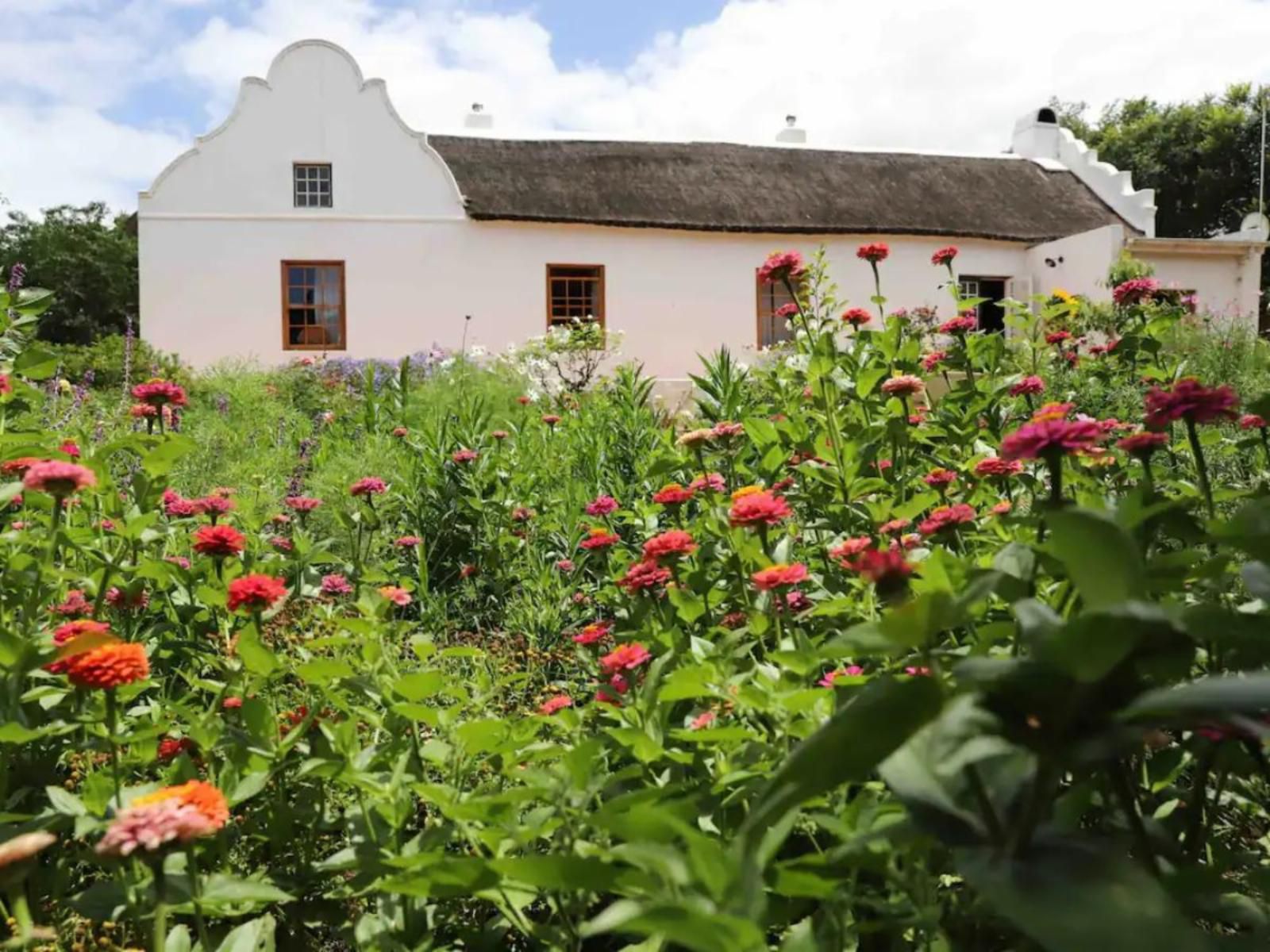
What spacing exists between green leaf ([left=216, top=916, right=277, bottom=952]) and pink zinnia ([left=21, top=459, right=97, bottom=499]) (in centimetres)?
67

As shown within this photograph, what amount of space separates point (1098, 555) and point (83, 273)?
4218 cm

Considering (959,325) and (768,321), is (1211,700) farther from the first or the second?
(768,321)

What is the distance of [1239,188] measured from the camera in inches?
1211

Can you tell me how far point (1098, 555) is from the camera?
0.65m

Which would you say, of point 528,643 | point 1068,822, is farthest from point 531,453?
point 1068,822

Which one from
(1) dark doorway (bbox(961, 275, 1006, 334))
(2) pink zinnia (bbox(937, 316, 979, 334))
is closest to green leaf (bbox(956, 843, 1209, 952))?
(2) pink zinnia (bbox(937, 316, 979, 334))

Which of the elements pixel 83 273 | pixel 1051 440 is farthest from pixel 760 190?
pixel 83 273

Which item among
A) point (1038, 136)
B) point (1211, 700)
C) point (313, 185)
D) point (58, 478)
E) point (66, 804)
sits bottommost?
point (66, 804)

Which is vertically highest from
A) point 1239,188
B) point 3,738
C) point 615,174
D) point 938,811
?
point 1239,188

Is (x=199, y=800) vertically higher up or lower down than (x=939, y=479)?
lower down

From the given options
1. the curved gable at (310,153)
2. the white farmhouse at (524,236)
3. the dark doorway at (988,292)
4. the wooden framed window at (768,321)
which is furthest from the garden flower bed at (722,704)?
the dark doorway at (988,292)

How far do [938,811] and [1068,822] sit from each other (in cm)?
27

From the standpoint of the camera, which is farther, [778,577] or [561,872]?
[778,577]

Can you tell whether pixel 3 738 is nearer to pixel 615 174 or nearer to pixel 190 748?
pixel 190 748
